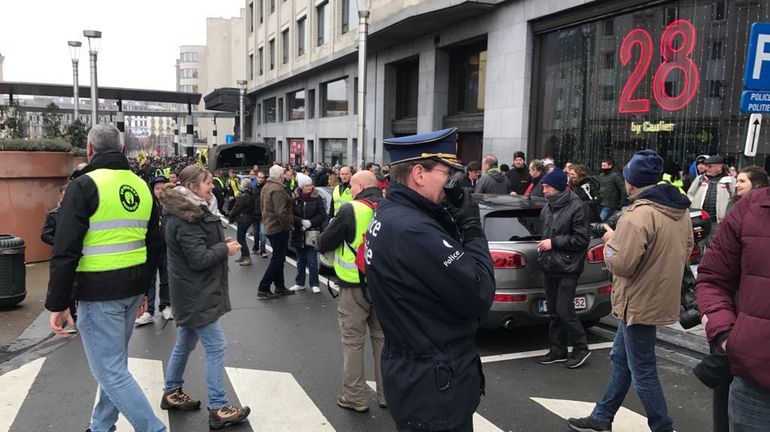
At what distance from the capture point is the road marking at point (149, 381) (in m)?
4.50

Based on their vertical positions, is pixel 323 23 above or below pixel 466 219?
above

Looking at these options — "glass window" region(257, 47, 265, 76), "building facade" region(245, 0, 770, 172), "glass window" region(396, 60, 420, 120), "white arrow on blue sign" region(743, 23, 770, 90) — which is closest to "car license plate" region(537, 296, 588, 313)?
"white arrow on blue sign" region(743, 23, 770, 90)

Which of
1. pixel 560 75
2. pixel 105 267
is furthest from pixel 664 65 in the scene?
pixel 105 267

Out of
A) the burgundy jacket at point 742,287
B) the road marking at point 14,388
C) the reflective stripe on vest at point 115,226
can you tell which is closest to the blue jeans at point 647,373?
the burgundy jacket at point 742,287

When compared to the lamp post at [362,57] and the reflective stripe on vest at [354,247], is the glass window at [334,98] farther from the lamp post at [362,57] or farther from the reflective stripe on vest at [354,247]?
the reflective stripe on vest at [354,247]

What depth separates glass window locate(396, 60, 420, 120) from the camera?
902 inches

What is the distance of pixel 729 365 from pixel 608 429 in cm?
193

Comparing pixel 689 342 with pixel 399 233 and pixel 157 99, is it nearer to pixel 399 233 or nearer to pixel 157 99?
pixel 399 233

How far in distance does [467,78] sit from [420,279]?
1783 cm

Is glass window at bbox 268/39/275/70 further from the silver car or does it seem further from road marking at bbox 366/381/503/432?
road marking at bbox 366/381/503/432

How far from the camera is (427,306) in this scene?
7.59 ft

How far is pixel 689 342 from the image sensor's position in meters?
6.23

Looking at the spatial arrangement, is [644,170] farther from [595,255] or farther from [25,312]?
[25,312]

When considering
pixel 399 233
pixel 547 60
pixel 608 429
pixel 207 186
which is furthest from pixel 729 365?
pixel 547 60
